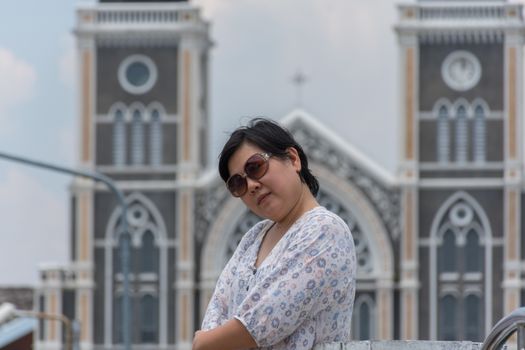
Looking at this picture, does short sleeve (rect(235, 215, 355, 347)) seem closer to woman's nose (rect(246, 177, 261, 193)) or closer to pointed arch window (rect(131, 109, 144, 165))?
woman's nose (rect(246, 177, 261, 193))

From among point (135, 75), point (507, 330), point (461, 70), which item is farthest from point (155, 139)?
point (507, 330)

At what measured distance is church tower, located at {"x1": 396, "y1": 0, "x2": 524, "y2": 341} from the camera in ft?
184

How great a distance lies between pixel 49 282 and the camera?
57500 mm

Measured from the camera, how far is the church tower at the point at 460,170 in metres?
56.0

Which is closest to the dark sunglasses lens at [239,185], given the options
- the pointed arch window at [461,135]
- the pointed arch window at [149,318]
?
the pointed arch window at [461,135]

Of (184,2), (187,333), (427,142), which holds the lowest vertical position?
(187,333)

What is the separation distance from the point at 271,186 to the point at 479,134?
5100cm

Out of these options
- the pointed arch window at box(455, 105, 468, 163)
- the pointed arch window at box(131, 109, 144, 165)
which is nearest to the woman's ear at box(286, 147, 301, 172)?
the pointed arch window at box(455, 105, 468, 163)

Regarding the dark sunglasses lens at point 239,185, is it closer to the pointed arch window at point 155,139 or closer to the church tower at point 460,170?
the church tower at point 460,170

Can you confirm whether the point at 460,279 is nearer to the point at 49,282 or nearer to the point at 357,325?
the point at 357,325

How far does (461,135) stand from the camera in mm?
56656

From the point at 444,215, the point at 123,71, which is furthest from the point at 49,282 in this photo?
the point at 444,215

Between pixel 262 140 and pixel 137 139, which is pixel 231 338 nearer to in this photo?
pixel 262 140

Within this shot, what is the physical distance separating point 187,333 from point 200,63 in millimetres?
7479
